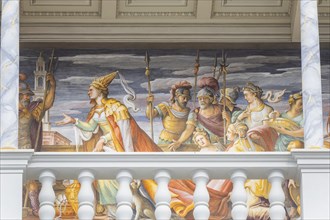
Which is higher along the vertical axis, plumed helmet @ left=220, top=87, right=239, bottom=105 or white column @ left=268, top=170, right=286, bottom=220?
plumed helmet @ left=220, top=87, right=239, bottom=105

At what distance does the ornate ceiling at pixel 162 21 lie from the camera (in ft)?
42.0

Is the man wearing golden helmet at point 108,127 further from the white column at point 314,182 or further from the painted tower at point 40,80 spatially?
the white column at point 314,182

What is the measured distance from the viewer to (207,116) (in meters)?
12.5

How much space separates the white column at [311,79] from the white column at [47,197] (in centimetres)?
182

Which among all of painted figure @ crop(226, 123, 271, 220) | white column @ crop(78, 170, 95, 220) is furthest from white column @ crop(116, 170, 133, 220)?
painted figure @ crop(226, 123, 271, 220)

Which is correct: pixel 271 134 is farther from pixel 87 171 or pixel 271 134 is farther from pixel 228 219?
pixel 87 171

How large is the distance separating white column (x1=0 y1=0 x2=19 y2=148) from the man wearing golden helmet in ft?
10.7

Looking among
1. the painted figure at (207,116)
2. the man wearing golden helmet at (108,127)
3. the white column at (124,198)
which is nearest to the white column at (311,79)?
the white column at (124,198)

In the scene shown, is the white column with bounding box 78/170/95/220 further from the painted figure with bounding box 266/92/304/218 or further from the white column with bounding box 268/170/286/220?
the painted figure with bounding box 266/92/304/218

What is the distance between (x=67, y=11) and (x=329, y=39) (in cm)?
276

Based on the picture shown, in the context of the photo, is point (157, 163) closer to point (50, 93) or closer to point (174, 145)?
point (174, 145)

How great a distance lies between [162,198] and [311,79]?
143cm

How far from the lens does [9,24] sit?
30.2ft

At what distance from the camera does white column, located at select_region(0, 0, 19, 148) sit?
8.61 m
